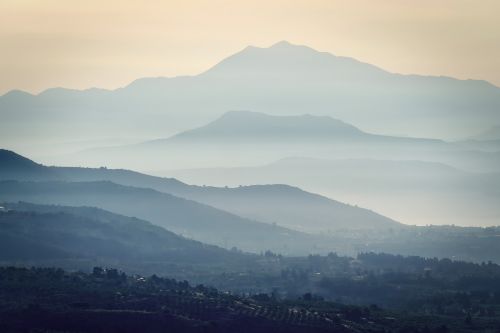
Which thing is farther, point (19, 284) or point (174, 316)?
point (19, 284)

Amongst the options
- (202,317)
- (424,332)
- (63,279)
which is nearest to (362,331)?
(424,332)

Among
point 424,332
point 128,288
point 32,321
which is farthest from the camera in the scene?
point 128,288

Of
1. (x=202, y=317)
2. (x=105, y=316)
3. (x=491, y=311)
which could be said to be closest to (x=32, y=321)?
(x=105, y=316)

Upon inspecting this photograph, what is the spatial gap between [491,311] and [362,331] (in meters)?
38.2

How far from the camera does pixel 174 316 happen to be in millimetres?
157500

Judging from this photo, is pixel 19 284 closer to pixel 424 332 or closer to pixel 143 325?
pixel 143 325

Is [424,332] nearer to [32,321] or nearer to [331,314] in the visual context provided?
[331,314]

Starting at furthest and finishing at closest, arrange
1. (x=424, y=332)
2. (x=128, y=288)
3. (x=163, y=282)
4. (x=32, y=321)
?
(x=163, y=282) < (x=128, y=288) < (x=424, y=332) < (x=32, y=321)

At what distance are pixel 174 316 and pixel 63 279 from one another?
28.1 meters

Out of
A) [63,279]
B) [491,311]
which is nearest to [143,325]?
[63,279]

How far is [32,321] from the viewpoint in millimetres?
152125

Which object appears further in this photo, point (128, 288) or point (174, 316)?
point (128, 288)

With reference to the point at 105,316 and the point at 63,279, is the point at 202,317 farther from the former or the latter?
the point at 63,279

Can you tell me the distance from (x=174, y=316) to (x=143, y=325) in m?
4.72
